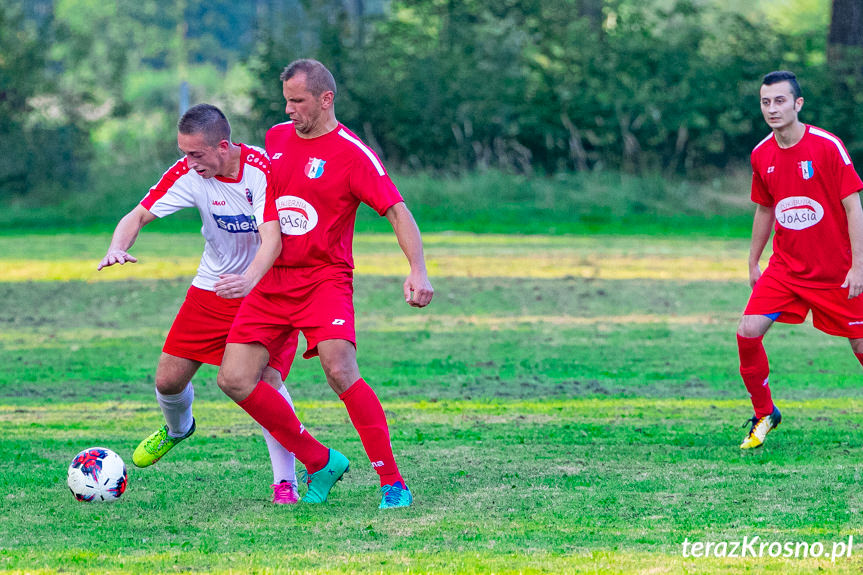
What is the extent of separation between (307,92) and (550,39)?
2720 cm

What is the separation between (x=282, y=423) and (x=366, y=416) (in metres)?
0.42

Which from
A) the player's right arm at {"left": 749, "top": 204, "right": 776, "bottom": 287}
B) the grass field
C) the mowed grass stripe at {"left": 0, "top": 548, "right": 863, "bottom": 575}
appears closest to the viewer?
the mowed grass stripe at {"left": 0, "top": 548, "right": 863, "bottom": 575}

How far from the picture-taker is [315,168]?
6.28 m

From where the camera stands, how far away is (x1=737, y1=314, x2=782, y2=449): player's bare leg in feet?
25.8

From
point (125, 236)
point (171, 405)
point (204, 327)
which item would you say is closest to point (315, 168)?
point (125, 236)

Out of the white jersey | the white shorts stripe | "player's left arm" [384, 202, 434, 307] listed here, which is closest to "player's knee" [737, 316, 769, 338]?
"player's left arm" [384, 202, 434, 307]

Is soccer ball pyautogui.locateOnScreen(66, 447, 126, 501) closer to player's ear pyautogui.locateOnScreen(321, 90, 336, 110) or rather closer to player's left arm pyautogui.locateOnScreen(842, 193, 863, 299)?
player's ear pyautogui.locateOnScreen(321, 90, 336, 110)

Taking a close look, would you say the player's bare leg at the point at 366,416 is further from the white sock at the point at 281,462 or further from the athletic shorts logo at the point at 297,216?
the athletic shorts logo at the point at 297,216

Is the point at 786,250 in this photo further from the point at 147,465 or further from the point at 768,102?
the point at 147,465

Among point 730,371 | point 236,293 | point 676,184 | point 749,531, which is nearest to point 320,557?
point 236,293

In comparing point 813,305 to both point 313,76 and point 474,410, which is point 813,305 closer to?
point 474,410

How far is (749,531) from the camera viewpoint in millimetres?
5578

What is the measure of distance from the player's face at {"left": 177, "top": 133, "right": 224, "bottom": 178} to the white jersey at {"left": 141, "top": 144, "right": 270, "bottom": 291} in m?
0.13

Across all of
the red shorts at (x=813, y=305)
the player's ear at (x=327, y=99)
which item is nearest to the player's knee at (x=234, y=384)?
the player's ear at (x=327, y=99)
